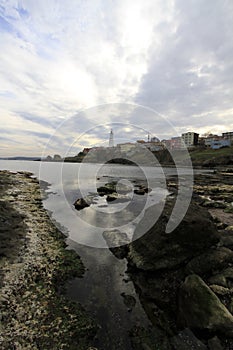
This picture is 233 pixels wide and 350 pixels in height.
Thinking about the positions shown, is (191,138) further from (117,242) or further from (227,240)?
(117,242)

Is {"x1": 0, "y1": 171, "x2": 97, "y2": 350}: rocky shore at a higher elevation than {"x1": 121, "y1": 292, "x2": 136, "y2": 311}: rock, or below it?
higher

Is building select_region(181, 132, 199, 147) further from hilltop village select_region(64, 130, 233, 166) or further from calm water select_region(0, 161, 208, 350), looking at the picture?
calm water select_region(0, 161, 208, 350)

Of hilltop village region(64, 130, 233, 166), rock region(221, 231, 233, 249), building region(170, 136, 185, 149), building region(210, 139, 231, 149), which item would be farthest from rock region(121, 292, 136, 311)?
building region(170, 136, 185, 149)

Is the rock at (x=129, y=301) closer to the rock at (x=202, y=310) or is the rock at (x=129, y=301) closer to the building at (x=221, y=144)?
the rock at (x=202, y=310)

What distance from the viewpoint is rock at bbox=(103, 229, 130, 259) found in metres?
11.4

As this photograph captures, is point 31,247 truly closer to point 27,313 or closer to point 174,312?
point 27,313

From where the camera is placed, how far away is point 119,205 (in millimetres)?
23891

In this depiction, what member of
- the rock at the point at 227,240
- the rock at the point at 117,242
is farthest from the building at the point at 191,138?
the rock at the point at 117,242

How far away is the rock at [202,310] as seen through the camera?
596cm

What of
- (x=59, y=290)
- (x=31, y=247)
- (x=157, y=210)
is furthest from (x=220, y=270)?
(x=31, y=247)

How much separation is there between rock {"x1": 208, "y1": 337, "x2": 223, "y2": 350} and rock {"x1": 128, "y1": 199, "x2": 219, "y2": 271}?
3.33 metres

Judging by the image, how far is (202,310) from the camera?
6305 mm

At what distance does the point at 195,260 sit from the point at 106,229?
7.83 metres

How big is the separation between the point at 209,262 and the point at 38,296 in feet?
25.5
